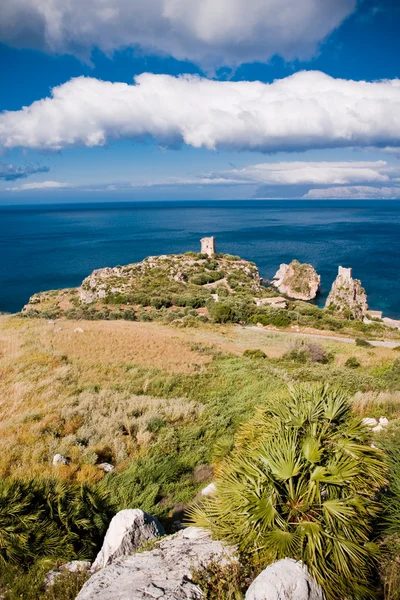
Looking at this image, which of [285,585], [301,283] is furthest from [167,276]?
[285,585]

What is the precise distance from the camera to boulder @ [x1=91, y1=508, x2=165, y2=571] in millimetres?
4277

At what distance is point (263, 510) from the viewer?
3150 millimetres

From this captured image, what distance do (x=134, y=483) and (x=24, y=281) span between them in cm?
7754

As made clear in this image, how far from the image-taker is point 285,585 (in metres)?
2.88

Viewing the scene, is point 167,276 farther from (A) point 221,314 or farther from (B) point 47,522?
(B) point 47,522

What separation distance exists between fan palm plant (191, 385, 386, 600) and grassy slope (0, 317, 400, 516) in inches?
114

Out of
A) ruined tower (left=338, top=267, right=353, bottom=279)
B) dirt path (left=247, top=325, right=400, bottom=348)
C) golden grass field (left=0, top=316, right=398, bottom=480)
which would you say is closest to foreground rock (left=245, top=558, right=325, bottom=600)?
golden grass field (left=0, top=316, right=398, bottom=480)

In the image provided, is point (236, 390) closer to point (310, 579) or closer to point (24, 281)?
point (310, 579)

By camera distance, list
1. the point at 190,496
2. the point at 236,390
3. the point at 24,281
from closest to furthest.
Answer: the point at 190,496 → the point at 236,390 → the point at 24,281

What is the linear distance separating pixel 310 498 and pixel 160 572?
171 centimetres

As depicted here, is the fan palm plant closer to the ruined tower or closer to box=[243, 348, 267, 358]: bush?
box=[243, 348, 267, 358]: bush

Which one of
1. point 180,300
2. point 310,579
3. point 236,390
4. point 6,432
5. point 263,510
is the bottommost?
point 180,300

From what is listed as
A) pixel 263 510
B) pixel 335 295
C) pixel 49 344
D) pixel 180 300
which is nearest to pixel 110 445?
pixel 263 510

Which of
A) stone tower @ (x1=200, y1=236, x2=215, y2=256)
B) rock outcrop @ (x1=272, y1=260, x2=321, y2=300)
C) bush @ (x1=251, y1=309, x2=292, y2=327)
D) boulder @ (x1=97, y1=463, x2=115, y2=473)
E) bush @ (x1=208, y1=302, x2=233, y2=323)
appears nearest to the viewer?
boulder @ (x1=97, y1=463, x2=115, y2=473)
